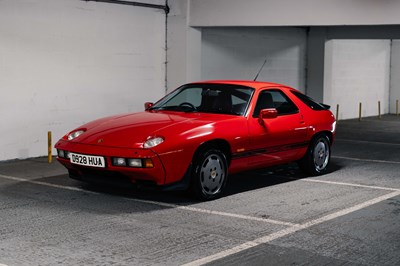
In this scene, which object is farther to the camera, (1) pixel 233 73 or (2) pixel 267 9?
(1) pixel 233 73

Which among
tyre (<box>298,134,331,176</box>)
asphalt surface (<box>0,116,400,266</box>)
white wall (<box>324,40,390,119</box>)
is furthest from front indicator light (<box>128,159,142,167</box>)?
white wall (<box>324,40,390,119</box>)

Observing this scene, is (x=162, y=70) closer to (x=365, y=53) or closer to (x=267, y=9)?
(x=267, y=9)

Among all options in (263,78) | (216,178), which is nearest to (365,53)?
(263,78)

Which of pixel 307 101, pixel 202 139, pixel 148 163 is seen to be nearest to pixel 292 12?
pixel 307 101

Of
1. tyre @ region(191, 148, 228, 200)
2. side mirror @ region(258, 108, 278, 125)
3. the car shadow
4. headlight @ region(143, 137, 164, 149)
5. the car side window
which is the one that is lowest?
the car shadow

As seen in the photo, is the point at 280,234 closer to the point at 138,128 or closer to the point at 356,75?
the point at 138,128

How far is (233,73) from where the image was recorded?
15.5 m

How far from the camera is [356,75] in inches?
824

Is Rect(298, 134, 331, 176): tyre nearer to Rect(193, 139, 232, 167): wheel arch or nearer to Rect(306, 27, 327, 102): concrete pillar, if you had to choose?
Rect(193, 139, 232, 167): wheel arch

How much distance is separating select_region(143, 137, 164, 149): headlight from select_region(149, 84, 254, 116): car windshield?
1.30 m

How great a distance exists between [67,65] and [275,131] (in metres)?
4.80

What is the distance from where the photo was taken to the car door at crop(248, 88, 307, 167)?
800 cm

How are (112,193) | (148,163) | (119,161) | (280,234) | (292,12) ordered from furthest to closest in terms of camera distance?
(292,12) → (112,193) → (119,161) → (148,163) → (280,234)

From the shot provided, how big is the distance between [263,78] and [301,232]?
1108cm
